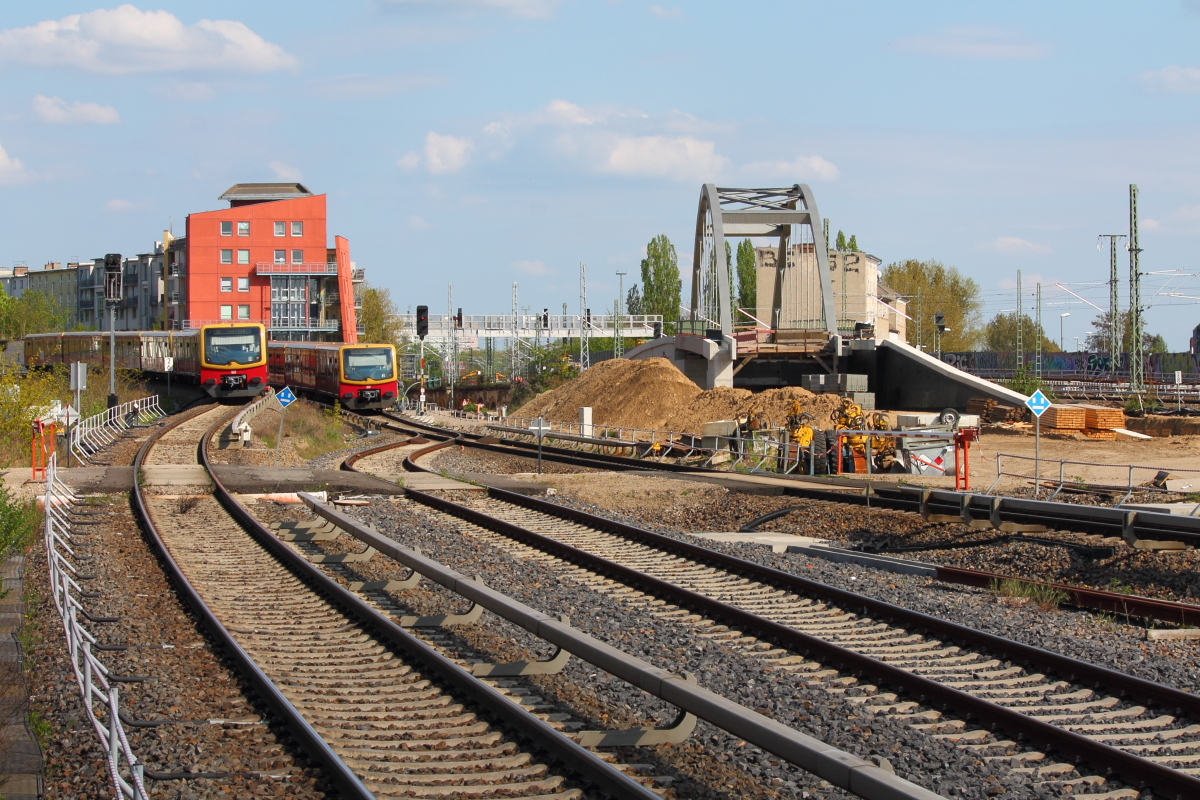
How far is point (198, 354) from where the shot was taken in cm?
4769

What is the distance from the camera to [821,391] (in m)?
48.7

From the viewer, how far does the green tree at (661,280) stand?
105 metres

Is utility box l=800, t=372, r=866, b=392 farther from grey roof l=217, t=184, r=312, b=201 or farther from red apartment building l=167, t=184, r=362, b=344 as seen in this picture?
grey roof l=217, t=184, r=312, b=201

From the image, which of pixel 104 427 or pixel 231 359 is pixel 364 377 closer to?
pixel 231 359

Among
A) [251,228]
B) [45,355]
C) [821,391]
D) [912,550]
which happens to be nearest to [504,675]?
[912,550]

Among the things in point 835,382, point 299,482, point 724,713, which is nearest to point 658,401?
point 835,382

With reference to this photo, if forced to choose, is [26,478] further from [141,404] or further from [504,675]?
[141,404]

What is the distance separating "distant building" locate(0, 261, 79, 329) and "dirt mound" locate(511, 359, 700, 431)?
102 m

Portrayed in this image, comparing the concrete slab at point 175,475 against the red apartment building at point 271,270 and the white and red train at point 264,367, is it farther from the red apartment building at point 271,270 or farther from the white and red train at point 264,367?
the red apartment building at point 271,270

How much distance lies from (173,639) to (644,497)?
12.9m

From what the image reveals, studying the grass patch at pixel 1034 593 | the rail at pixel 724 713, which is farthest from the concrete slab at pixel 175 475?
the grass patch at pixel 1034 593

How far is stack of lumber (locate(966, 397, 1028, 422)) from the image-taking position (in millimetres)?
40688

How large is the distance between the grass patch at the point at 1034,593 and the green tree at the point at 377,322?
9079 cm

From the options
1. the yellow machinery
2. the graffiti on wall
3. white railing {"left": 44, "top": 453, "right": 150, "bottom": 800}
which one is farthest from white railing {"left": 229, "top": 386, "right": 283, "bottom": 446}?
the graffiti on wall
